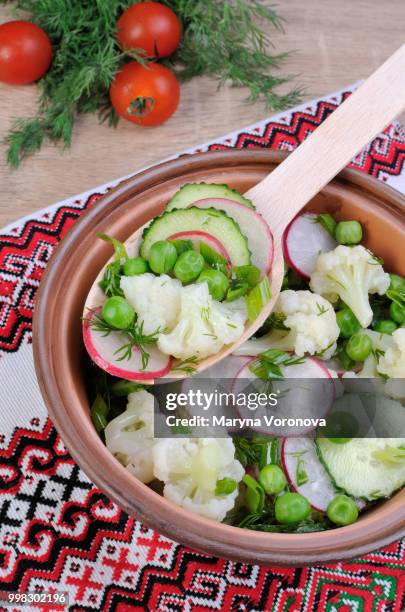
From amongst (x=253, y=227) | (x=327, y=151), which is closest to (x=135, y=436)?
(x=253, y=227)

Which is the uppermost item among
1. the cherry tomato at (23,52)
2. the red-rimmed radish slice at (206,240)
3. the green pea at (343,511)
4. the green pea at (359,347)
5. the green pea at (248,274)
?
the cherry tomato at (23,52)

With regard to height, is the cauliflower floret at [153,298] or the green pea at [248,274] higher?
the green pea at [248,274]

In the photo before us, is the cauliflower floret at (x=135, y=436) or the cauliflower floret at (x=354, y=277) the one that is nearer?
the cauliflower floret at (x=135, y=436)

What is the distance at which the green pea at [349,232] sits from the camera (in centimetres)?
212

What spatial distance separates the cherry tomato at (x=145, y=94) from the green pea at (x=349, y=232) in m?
0.95

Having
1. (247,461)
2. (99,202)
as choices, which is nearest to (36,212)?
(99,202)

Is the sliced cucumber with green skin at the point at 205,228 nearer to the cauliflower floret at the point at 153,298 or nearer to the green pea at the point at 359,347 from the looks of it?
the cauliflower floret at the point at 153,298

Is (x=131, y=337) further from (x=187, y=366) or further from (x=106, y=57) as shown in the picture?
(x=106, y=57)

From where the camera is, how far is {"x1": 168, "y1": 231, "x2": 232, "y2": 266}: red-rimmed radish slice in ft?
6.16

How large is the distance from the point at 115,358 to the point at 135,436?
0.76 ft

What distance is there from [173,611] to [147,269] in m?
1.00

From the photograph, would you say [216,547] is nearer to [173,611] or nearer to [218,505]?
[218,505]

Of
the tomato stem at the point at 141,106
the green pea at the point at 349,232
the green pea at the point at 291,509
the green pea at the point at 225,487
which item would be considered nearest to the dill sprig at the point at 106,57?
the tomato stem at the point at 141,106

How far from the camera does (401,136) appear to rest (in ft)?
8.96
